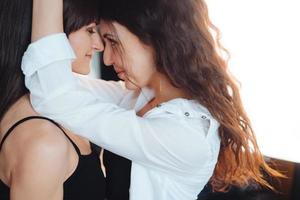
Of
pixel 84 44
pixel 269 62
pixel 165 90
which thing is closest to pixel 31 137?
pixel 84 44

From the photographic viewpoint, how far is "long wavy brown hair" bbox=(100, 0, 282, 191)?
0.90 metres

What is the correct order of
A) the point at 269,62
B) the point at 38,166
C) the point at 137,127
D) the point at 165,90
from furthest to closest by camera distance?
1. the point at 269,62
2. the point at 165,90
3. the point at 137,127
4. the point at 38,166

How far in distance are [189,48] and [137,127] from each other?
0.25m

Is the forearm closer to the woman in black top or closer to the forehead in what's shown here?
the woman in black top

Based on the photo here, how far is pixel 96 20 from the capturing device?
0.93 metres

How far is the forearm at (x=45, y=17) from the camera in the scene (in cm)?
77

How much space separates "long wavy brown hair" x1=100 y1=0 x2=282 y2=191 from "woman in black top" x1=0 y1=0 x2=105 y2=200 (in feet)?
0.38

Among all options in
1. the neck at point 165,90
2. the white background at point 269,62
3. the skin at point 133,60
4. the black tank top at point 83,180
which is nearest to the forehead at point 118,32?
the skin at point 133,60

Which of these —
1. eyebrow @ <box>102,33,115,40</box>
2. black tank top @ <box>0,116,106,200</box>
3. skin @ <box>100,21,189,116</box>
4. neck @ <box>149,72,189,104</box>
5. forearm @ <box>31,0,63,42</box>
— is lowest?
black tank top @ <box>0,116,106,200</box>

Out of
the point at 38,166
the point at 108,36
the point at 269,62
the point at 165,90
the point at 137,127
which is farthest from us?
the point at 269,62

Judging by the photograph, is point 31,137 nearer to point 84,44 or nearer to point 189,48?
point 84,44

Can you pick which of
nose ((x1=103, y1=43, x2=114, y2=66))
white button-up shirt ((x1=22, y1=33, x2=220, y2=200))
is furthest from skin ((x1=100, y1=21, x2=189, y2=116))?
white button-up shirt ((x1=22, y1=33, x2=220, y2=200))

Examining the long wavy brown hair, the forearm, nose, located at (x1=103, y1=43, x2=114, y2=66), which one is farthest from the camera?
nose, located at (x1=103, y1=43, x2=114, y2=66)

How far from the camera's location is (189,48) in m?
0.93
